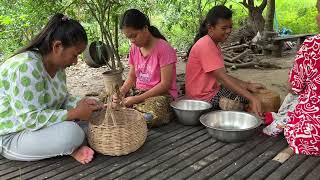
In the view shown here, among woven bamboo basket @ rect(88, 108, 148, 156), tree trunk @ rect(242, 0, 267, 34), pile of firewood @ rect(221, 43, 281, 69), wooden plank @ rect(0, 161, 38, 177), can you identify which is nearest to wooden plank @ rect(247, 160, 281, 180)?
woven bamboo basket @ rect(88, 108, 148, 156)

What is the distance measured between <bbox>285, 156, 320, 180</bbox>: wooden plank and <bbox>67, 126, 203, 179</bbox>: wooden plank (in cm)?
94

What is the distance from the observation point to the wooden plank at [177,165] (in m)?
2.26

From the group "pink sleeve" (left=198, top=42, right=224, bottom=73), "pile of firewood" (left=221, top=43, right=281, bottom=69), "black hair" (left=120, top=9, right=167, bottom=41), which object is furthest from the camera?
"pile of firewood" (left=221, top=43, right=281, bottom=69)

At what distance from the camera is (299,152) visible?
8.18ft

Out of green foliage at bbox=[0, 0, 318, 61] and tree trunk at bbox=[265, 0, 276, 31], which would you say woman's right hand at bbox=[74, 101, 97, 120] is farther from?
tree trunk at bbox=[265, 0, 276, 31]

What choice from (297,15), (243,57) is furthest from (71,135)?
(297,15)

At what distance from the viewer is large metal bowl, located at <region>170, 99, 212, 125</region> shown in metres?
3.01

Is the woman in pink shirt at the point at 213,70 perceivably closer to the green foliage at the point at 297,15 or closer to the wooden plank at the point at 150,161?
the wooden plank at the point at 150,161

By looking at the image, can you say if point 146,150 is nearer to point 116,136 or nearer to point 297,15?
point 116,136

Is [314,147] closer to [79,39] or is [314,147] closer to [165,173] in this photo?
[165,173]

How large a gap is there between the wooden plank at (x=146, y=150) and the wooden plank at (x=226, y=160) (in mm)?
472

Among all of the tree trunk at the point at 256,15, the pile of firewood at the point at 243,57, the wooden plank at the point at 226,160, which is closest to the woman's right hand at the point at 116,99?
the wooden plank at the point at 226,160

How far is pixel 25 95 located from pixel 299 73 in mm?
1834

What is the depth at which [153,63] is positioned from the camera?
3.19 meters
